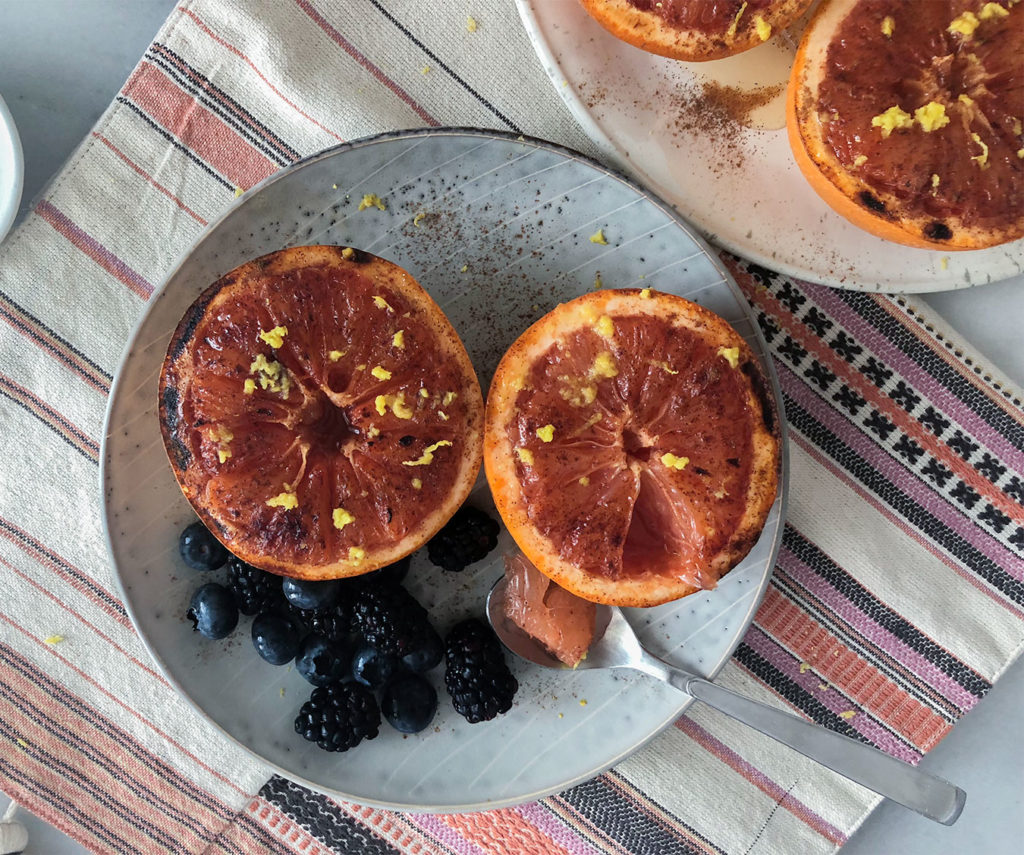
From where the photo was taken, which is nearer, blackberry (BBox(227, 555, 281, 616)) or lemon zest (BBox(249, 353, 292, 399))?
lemon zest (BBox(249, 353, 292, 399))

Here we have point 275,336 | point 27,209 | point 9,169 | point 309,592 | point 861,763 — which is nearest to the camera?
point 275,336

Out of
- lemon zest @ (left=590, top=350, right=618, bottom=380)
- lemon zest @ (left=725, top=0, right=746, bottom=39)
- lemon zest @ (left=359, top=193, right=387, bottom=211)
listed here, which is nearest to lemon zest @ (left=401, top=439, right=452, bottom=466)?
lemon zest @ (left=590, top=350, right=618, bottom=380)

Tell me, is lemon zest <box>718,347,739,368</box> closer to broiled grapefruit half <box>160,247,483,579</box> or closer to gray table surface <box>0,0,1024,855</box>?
broiled grapefruit half <box>160,247,483,579</box>

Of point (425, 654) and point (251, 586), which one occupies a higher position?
point (425, 654)

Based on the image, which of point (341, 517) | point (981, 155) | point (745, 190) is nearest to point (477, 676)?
point (341, 517)

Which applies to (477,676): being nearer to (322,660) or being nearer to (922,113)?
(322,660)

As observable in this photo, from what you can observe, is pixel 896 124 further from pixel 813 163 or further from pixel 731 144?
pixel 731 144

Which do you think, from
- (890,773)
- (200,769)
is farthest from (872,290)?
(200,769)
